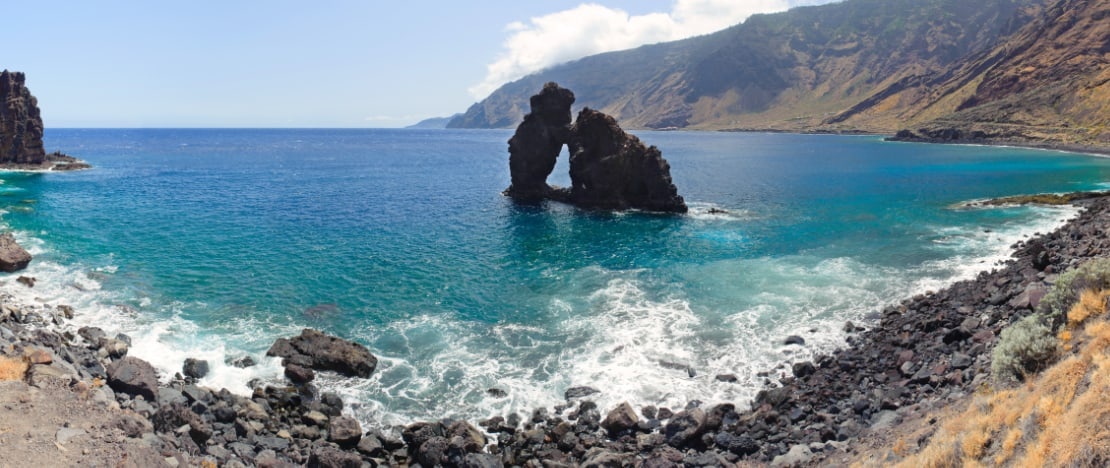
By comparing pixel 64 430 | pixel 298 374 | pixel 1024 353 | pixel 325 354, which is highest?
pixel 1024 353

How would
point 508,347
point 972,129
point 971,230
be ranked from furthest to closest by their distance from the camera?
point 972,129 < point 971,230 < point 508,347

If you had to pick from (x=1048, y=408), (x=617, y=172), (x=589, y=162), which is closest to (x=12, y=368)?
(x=1048, y=408)

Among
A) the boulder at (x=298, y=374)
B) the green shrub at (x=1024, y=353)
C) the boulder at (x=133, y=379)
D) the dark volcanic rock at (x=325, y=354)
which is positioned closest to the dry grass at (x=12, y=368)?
the boulder at (x=133, y=379)

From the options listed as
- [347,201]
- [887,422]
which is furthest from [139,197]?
[887,422]

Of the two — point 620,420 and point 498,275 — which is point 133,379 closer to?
point 620,420

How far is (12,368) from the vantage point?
20.9 metres

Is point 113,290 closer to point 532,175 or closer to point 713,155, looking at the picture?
point 532,175

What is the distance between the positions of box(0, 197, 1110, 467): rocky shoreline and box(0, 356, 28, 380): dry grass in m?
0.16

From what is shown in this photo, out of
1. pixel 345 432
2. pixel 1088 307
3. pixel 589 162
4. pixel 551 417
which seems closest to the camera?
pixel 1088 307

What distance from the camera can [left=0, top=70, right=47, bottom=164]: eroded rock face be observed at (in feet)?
354

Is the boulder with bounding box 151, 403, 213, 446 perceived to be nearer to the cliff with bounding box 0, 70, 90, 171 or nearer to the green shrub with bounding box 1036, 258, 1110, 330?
the green shrub with bounding box 1036, 258, 1110, 330

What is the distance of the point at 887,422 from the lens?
2120 cm

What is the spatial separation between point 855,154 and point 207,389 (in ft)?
547

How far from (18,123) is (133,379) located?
124 metres
